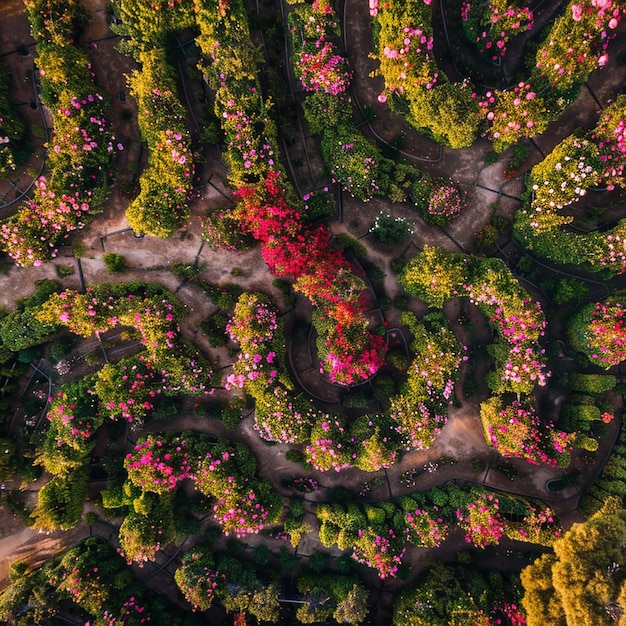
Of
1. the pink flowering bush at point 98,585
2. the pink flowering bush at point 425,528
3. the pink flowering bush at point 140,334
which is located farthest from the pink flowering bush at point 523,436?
the pink flowering bush at point 98,585

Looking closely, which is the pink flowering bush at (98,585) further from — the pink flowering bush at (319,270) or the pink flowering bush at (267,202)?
the pink flowering bush at (267,202)

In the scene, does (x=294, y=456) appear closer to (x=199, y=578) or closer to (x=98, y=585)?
(x=199, y=578)

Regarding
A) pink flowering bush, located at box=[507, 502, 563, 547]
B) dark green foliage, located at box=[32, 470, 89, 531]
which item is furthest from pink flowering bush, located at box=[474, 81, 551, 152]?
A: dark green foliage, located at box=[32, 470, 89, 531]

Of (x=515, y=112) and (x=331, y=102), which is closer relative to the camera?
(x=515, y=112)

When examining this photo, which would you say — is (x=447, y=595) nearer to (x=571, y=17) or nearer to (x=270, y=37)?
(x=571, y=17)

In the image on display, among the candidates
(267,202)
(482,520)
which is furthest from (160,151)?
(482,520)

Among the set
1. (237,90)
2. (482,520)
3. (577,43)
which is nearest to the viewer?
(577,43)

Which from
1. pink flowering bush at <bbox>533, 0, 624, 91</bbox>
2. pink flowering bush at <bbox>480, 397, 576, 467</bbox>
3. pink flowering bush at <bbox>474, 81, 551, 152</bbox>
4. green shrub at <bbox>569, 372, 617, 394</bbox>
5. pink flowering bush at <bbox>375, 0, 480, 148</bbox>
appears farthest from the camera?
green shrub at <bbox>569, 372, 617, 394</bbox>

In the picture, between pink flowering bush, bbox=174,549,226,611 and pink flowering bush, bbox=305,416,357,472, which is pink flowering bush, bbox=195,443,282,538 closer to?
pink flowering bush, bbox=174,549,226,611
